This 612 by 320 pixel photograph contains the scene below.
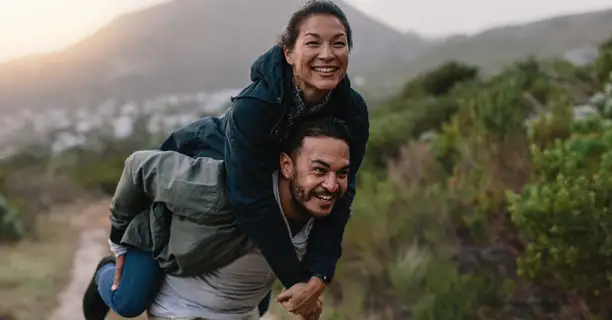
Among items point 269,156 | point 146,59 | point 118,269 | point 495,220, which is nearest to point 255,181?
point 269,156

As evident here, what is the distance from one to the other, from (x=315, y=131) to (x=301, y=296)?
0.36 meters

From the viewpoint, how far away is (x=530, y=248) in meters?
Answer: 3.38

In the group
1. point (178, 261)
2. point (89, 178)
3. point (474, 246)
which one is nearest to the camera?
point (178, 261)

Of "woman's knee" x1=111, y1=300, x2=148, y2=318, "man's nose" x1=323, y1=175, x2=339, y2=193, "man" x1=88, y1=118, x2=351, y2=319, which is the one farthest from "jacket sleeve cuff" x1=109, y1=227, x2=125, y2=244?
"man's nose" x1=323, y1=175, x2=339, y2=193

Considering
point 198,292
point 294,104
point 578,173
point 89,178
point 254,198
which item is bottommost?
point 89,178

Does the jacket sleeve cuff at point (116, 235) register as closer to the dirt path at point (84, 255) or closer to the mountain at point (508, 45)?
the dirt path at point (84, 255)

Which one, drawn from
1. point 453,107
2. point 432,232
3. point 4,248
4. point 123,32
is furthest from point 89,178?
point 432,232

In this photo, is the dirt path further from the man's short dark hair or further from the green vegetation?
the man's short dark hair

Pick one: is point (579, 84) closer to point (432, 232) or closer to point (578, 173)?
point (432, 232)

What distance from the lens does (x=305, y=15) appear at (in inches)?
64.4

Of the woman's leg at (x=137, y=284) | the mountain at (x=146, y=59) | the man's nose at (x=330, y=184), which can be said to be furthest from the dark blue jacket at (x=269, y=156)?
the mountain at (x=146, y=59)

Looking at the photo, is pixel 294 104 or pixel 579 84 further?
pixel 579 84

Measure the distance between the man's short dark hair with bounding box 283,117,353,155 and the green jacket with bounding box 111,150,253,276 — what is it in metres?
0.16

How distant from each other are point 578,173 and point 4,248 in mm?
4925
